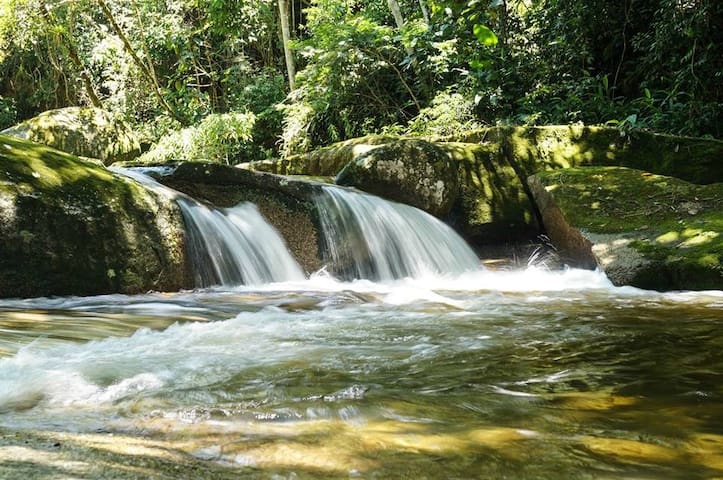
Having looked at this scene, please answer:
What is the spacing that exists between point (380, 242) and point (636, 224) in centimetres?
279

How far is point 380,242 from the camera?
7.04m

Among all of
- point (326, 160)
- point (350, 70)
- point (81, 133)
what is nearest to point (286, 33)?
point (350, 70)

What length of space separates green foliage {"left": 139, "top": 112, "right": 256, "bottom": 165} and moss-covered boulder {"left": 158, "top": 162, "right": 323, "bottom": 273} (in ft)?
22.2

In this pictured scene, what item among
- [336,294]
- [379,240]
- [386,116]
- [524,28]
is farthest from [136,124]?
[336,294]

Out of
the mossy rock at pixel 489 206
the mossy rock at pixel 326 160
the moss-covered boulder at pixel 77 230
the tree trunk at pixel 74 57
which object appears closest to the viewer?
the moss-covered boulder at pixel 77 230

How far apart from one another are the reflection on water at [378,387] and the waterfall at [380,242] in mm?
2570

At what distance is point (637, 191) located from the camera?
6746mm

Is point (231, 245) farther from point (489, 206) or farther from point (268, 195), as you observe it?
point (489, 206)

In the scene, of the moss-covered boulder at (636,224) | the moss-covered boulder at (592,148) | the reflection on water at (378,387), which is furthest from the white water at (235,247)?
the moss-covered boulder at (592,148)

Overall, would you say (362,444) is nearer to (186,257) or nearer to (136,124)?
(186,257)

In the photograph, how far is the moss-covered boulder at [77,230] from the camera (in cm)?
456

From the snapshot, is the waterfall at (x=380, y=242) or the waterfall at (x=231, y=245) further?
the waterfall at (x=380, y=242)

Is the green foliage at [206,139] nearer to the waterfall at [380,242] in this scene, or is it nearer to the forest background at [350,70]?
the forest background at [350,70]

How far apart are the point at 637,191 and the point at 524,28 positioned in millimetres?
6886
